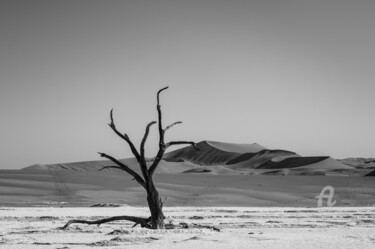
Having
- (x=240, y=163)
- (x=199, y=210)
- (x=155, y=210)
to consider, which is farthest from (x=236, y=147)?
(x=155, y=210)

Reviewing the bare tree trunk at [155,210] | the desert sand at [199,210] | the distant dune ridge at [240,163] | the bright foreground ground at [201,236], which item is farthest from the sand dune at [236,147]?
the bare tree trunk at [155,210]

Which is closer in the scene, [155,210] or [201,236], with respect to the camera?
[201,236]

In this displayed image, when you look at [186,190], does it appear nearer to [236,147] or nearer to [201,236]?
[201,236]

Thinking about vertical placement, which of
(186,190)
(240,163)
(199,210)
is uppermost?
(240,163)

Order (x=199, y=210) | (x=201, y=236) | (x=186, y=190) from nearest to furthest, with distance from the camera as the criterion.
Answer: (x=201, y=236) → (x=199, y=210) → (x=186, y=190)

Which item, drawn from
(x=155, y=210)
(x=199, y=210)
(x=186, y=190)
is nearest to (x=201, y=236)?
(x=155, y=210)

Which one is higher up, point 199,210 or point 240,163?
point 240,163

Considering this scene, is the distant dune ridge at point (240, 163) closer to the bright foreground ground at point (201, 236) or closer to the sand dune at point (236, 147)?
the sand dune at point (236, 147)

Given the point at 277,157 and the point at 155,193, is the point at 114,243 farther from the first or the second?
the point at 277,157

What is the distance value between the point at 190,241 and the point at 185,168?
60103 millimetres

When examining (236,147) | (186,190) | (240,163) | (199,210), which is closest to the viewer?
(199,210)

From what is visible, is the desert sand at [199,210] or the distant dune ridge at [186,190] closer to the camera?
the desert sand at [199,210]

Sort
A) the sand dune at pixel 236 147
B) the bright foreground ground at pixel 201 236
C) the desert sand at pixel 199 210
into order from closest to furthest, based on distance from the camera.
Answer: the bright foreground ground at pixel 201 236
the desert sand at pixel 199 210
the sand dune at pixel 236 147

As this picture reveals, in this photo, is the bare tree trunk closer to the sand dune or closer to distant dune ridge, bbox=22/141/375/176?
distant dune ridge, bbox=22/141/375/176
